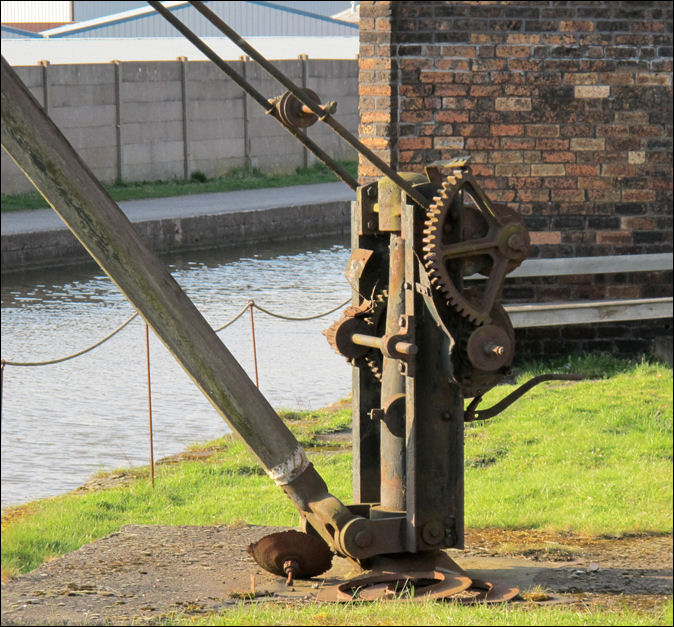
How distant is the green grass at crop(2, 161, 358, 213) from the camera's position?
2148 cm

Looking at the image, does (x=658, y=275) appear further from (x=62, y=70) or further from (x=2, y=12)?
(x=2, y=12)

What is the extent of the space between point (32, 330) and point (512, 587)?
354 inches

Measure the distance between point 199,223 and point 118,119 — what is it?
541 centimetres

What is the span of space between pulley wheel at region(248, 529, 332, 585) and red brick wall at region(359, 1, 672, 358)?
4563 millimetres

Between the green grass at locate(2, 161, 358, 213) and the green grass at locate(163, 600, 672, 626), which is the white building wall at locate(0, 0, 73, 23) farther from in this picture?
the green grass at locate(163, 600, 672, 626)

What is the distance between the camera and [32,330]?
1356 cm

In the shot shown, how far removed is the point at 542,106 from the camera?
9648 mm

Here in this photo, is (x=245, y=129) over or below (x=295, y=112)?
below

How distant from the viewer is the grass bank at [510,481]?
661cm

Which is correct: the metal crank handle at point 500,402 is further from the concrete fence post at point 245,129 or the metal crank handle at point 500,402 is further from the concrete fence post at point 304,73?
the concrete fence post at point 304,73

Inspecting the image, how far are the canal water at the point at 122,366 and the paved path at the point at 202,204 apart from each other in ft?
3.99

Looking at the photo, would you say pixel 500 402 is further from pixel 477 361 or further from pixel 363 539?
pixel 363 539

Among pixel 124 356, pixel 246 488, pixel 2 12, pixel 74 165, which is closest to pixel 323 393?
pixel 124 356

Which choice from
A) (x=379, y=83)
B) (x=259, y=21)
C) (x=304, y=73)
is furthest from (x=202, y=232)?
(x=259, y=21)
